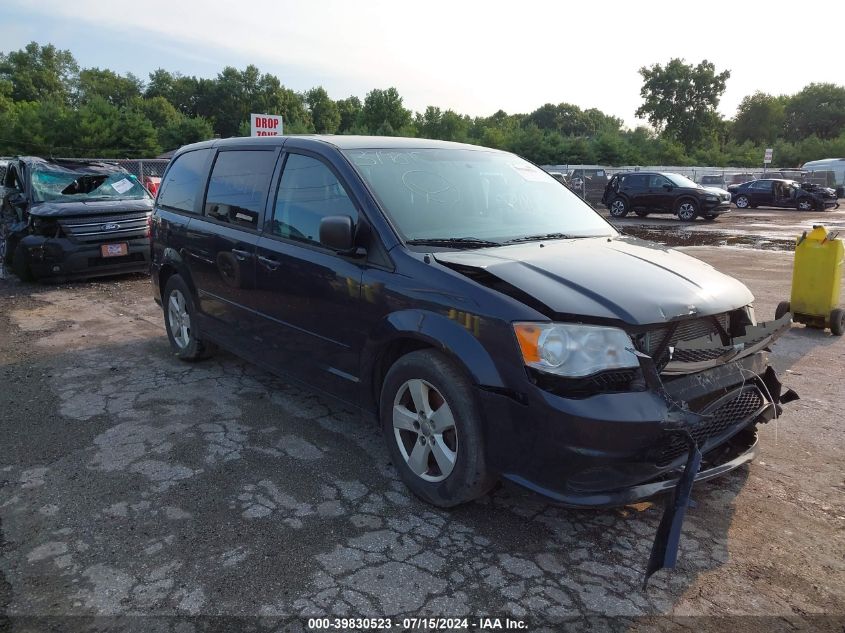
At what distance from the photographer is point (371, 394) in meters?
3.59

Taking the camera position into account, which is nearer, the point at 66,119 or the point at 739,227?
the point at 739,227

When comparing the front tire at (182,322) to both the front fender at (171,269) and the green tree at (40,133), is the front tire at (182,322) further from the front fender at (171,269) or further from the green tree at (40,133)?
the green tree at (40,133)

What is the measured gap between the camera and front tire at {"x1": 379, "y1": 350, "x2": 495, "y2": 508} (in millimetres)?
2965

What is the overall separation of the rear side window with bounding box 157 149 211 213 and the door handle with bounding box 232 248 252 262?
3.03ft

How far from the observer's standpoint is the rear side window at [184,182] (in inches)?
207

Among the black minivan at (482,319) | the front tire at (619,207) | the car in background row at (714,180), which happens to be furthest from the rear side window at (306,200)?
the car in background row at (714,180)

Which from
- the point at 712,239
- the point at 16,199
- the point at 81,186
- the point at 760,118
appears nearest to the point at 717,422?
the point at 81,186

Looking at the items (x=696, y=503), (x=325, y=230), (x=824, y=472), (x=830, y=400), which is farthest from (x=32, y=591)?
(x=830, y=400)

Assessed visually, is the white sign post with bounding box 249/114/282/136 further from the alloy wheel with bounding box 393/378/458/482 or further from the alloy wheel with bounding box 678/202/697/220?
the alloy wheel with bounding box 678/202/697/220

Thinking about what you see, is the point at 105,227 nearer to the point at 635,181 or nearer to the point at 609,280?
the point at 609,280

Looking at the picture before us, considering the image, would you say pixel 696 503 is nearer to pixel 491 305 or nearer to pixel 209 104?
pixel 491 305

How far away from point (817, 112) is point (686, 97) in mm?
27175

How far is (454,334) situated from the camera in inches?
118

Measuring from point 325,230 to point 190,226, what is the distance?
222 cm
